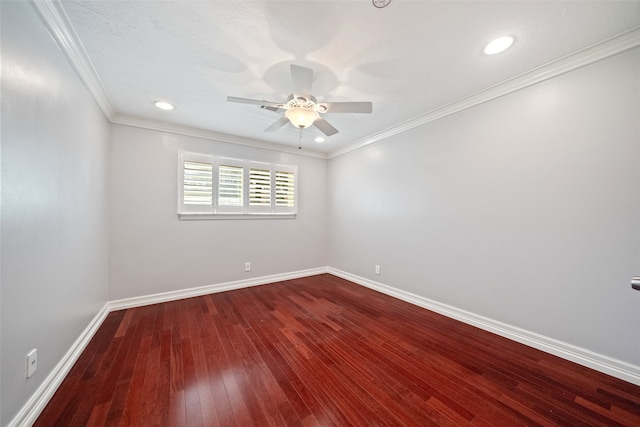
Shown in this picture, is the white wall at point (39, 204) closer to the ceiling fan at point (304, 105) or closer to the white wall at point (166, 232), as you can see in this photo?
the white wall at point (166, 232)

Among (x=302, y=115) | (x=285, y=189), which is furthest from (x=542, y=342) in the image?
(x=285, y=189)

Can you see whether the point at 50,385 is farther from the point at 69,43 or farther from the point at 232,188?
the point at 232,188

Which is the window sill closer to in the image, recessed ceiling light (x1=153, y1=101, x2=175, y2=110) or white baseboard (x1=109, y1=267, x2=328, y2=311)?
white baseboard (x1=109, y1=267, x2=328, y2=311)

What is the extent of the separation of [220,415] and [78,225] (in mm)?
1934

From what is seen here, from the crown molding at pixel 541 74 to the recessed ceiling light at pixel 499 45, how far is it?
1.72 feet

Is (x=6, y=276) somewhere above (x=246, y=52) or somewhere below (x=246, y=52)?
below

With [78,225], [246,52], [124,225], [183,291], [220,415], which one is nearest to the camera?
[220,415]

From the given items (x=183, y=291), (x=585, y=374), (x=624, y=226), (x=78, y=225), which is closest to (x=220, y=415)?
(x=78, y=225)

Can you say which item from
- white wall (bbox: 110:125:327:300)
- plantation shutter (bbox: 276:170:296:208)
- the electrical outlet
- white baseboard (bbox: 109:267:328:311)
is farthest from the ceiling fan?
white baseboard (bbox: 109:267:328:311)

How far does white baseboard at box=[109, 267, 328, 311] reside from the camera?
281 cm

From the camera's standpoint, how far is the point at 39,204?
4.50 feet

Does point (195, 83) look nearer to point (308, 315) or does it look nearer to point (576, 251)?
point (308, 315)

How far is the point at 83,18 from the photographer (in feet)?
4.66

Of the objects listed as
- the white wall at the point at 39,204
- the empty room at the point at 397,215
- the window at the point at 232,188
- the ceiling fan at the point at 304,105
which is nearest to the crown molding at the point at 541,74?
the empty room at the point at 397,215
